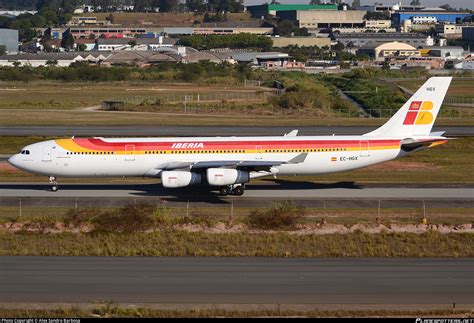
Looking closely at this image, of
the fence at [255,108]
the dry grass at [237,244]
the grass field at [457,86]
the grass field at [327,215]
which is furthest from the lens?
the grass field at [457,86]

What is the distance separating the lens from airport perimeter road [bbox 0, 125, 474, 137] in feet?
256

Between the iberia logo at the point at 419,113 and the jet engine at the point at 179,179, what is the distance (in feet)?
43.2

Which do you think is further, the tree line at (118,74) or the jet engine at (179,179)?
the tree line at (118,74)

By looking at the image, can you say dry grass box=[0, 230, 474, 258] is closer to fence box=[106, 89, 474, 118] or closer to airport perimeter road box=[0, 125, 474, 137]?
airport perimeter road box=[0, 125, 474, 137]

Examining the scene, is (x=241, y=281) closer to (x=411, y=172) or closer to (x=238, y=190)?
(x=238, y=190)

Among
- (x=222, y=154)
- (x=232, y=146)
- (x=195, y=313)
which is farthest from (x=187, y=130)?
(x=195, y=313)

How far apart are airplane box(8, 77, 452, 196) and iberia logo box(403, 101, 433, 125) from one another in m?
0.12

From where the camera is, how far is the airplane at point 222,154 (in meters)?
49.9

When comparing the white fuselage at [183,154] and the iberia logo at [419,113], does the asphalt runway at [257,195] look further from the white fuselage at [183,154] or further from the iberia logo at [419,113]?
the iberia logo at [419,113]

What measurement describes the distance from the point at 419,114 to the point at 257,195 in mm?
10991

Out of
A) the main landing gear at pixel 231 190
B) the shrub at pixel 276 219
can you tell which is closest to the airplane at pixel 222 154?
the main landing gear at pixel 231 190

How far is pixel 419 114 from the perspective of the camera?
169 ft

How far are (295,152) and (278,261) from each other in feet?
57.7

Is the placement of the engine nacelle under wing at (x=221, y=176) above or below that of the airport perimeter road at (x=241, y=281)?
above
